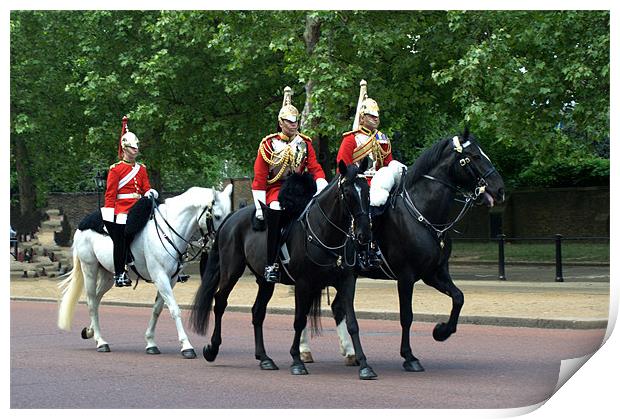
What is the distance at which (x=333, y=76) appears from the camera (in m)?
19.8

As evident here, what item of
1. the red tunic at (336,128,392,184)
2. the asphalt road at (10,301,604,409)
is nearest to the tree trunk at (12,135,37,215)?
the asphalt road at (10,301,604,409)

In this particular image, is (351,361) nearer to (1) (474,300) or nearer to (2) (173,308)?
(2) (173,308)

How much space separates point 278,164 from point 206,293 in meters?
1.73

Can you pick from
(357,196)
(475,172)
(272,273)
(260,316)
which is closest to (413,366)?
(272,273)

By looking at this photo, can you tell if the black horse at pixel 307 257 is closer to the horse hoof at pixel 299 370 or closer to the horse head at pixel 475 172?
the horse hoof at pixel 299 370

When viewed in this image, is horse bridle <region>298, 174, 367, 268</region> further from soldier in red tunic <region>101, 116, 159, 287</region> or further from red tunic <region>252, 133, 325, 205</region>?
soldier in red tunic <region>101, 116, 159, 287</region>

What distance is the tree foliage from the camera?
17266mm

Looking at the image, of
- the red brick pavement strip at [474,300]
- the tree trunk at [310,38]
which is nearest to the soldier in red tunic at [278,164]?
the red brick pavement strip at [474,300]

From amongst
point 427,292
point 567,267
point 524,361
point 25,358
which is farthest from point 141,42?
point 524,361

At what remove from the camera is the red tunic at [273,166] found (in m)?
11.5

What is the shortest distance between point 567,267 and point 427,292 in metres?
5.91

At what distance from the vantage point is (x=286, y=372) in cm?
1109

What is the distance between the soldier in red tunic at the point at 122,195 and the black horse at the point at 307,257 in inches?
54.2
